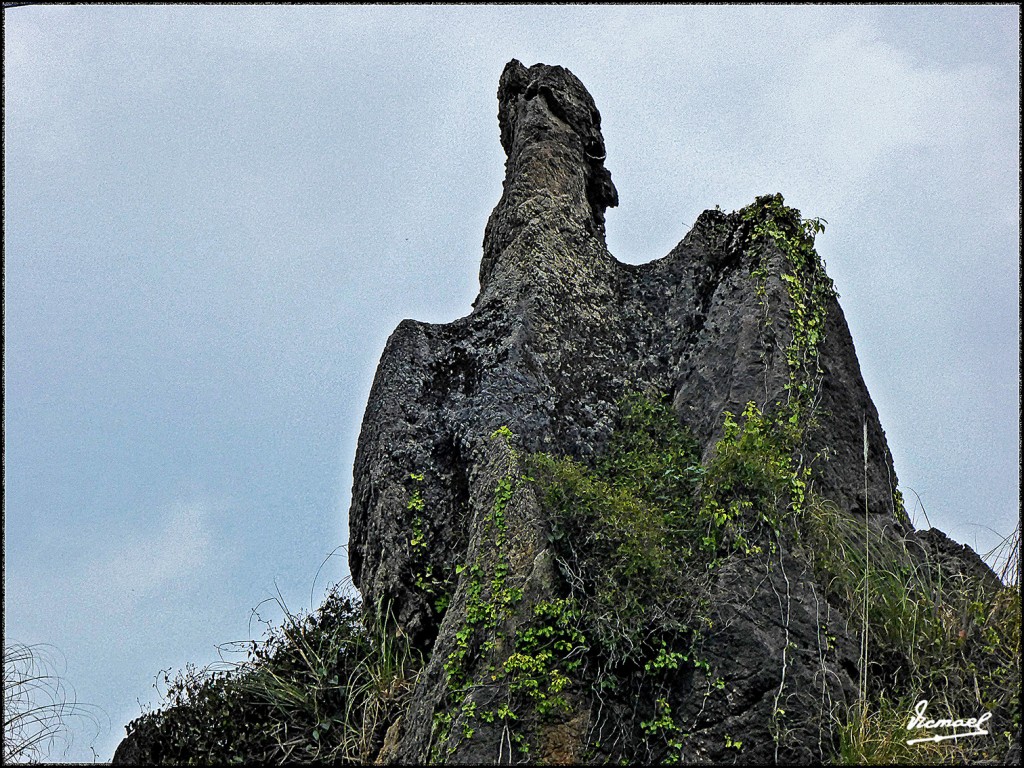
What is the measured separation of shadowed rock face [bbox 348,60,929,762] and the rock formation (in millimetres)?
17

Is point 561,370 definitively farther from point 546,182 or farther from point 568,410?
point 546,182

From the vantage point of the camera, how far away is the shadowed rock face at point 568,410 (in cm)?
649

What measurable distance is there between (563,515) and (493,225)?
3936 mm

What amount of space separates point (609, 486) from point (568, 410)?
37.1 inches

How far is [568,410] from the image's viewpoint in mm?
8367

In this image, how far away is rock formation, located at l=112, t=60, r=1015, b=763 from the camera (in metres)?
6.37

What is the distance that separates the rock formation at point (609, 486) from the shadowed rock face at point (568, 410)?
17mm
